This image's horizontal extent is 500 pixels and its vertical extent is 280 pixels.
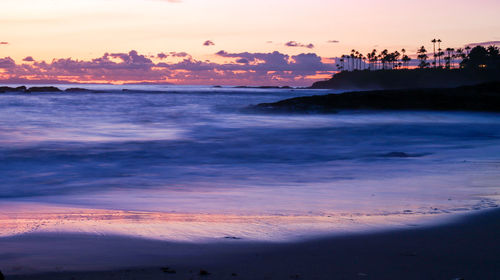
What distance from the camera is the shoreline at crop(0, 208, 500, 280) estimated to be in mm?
4109

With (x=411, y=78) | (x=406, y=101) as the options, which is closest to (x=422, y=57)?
(x=411, y=78)

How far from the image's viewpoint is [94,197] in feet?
30.1

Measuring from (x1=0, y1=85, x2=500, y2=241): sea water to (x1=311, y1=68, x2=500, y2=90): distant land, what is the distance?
3611 inches

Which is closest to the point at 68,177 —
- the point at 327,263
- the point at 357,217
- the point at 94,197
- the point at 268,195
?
the point at 94,197

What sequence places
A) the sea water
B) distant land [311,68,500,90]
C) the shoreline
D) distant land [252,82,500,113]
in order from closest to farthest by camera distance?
the shoreline, the sea water, distant land [252,82,500,113], distant land [311,68,500,90]

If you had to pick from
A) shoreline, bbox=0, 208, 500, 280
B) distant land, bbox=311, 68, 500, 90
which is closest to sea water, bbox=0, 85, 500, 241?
shoreline, bbox=0, 208, 500, 280

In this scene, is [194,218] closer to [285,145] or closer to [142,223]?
[142,223]

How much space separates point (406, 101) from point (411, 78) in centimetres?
9708

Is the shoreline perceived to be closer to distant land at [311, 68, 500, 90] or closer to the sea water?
the sea water

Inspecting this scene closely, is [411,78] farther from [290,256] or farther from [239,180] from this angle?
[290,256]

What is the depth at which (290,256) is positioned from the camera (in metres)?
4.68

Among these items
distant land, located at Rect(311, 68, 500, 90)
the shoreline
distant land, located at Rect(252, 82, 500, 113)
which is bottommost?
the shoreline

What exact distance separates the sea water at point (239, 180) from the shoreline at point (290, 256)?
437 millimetres

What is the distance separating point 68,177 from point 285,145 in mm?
10599
